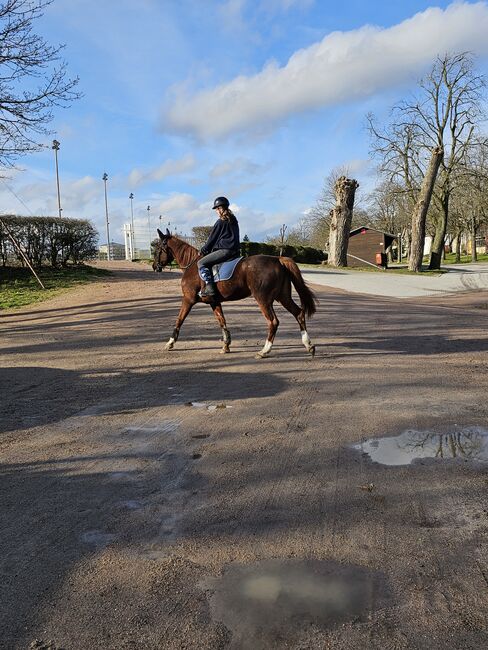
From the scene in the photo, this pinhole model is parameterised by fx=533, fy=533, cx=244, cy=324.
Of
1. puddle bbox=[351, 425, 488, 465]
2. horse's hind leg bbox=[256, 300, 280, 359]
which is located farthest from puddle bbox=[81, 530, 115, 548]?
horse's hind leg bbox=[256, 300, 280, 359]

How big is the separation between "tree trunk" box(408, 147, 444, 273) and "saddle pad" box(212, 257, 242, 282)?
97.8 ft

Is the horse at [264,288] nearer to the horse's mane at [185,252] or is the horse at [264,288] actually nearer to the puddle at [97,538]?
the horse's mane at [185,252]

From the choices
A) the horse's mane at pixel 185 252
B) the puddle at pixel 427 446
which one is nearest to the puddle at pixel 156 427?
the puddle at pixel 427 446

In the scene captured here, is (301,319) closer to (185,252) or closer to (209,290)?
(209,290)

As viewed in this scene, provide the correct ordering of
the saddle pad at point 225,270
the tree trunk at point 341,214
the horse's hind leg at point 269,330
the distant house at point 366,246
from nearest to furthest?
the horse's hind leg at point 269,330
the saddle pad at point 225,270
the tree trunk at point 341,214
the distant house at point 366,246

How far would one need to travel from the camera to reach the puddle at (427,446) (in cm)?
423

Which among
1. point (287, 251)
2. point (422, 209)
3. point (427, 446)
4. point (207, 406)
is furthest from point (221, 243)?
point (287, 251)

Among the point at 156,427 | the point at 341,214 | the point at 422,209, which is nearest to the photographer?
the point at 156,427

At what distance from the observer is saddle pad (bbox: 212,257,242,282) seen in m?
8.84

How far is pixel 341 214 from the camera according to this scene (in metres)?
37.7

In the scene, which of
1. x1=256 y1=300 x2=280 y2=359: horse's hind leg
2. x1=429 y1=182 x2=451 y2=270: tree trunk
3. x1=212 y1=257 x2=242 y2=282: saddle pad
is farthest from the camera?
x1=429 y1=182 x2=451 y2=270: tree trunk

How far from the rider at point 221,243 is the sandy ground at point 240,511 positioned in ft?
6.22

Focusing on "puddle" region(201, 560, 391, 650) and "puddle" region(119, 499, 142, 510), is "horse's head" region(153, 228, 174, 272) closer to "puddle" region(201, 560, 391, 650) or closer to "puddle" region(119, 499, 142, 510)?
"puddle" region(119, 499, 142, 510)

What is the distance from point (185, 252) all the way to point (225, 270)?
56.9 inches
